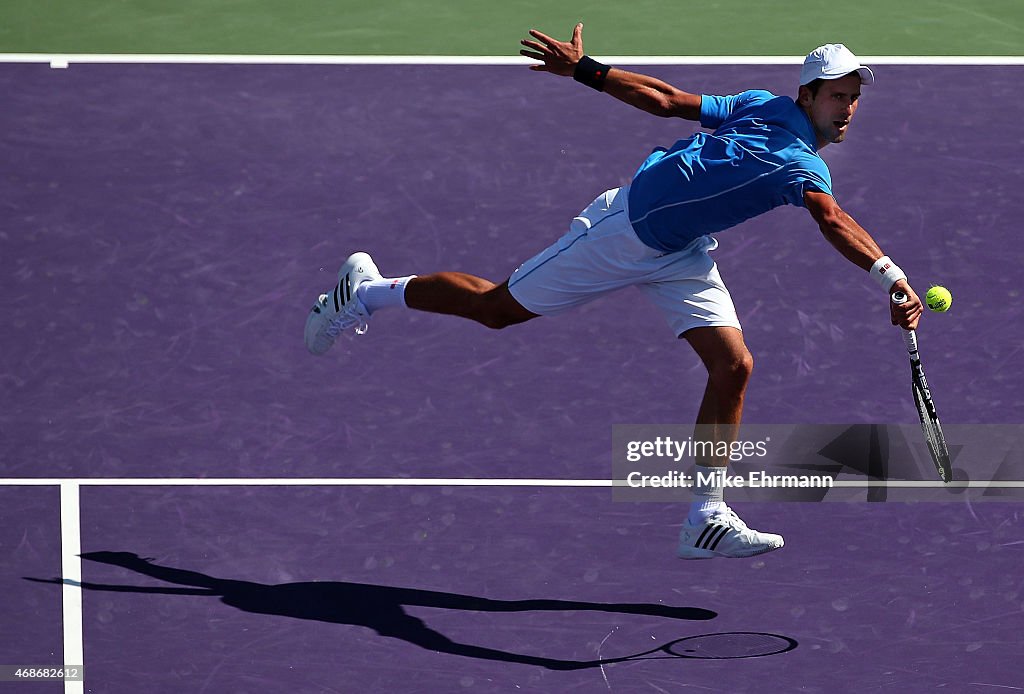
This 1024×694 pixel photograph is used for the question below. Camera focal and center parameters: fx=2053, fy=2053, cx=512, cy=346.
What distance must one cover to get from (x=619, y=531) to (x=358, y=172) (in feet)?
11.8

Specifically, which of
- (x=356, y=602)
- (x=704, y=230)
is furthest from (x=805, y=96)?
(x=356, y=602)

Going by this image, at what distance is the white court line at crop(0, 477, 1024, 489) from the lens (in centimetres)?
1059

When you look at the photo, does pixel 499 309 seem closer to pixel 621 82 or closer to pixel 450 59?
pixel 621 82

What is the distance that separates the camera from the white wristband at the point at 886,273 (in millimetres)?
9148

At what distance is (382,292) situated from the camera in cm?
1095

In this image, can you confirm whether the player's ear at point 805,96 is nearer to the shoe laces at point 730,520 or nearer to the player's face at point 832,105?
the player's face at point 832,105

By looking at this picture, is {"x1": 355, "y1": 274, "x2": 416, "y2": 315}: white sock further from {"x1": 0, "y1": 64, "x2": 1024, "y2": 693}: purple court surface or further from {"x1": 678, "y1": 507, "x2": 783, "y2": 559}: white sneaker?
{"x1": 678, "y1": 507, "x2": 783, "y2": 559}: white sneaker

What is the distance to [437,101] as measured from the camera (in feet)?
44.5

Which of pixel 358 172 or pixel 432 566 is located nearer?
pixel 432 566

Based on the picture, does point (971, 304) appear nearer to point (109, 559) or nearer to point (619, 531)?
point (619, 531)

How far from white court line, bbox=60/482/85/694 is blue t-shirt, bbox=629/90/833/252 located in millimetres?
3180

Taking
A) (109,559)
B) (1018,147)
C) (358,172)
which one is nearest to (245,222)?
(358,172)

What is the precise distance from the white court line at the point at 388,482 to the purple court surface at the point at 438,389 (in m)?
0.05

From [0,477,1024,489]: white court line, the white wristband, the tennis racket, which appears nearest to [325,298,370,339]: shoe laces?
[0,477,1024,489]: white court line
